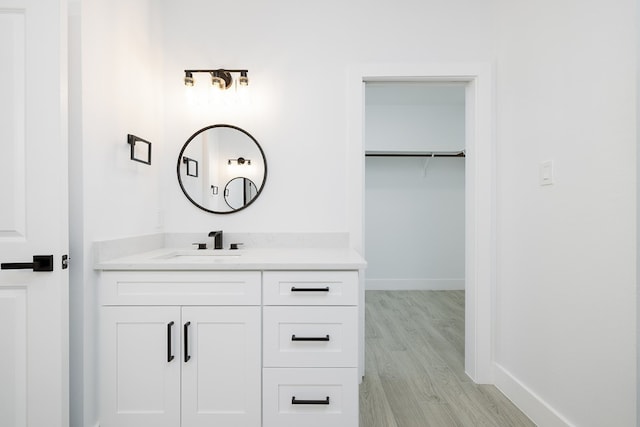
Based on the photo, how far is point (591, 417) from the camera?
145cm

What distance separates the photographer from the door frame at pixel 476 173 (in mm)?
2182

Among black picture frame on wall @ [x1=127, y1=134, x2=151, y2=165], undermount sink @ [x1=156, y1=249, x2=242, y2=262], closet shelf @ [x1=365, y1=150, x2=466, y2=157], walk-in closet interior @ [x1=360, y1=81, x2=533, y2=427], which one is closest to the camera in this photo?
black picture frame on wall @ [x1=127, y1=134, x2=151, y2=165]

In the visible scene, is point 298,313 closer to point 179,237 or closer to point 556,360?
point 179,237

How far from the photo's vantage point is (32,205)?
4.39ft

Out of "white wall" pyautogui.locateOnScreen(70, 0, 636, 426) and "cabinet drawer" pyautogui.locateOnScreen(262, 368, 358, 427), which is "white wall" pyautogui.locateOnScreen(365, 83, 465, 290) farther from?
"cabinet drawer" pyautogui.locateOnScreen(262, 368, 358, 427)

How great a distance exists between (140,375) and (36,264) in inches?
25.6

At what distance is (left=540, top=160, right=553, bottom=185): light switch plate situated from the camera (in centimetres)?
168

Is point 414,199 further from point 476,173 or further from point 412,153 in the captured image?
point 476,173

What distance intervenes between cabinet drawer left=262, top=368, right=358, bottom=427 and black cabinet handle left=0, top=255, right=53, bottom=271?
3.23 feet

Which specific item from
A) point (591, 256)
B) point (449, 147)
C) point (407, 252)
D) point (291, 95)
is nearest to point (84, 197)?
point (291, 95)

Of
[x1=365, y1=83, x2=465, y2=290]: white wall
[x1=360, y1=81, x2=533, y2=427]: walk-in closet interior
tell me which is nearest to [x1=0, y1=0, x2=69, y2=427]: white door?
[x1=360, y1=81, x2=533, y2=427]: walk-in closet interior

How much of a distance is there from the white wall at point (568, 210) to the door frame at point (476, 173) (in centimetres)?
6

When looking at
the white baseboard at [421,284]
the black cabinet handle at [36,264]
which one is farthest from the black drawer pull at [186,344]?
the white baseboard at [421,284]

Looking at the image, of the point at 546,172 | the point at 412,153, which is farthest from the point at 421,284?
the point at 546,172
